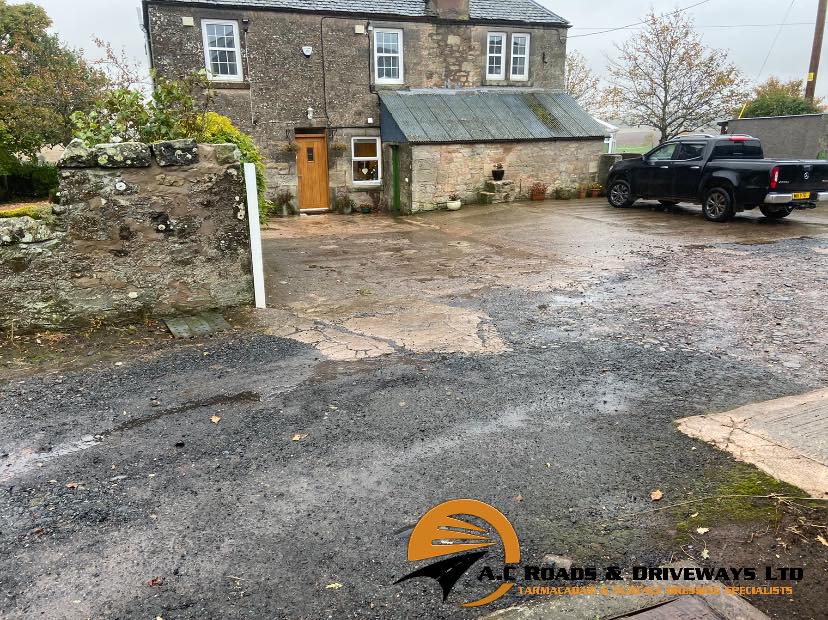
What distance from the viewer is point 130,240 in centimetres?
628

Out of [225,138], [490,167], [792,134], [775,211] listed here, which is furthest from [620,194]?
[225,138]

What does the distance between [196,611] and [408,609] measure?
3.01 ft

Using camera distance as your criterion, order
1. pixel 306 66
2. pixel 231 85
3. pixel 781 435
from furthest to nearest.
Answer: pixel 306 66
pixel 231 85
pixel 781 435

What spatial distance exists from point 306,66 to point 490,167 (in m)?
6.58

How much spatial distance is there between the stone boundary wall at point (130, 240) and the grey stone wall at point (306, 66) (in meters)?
11.4

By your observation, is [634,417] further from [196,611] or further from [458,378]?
[196,611]

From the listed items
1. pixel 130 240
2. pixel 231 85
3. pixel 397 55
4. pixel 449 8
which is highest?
pixel 449 8

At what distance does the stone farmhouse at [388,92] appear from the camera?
54.3ft

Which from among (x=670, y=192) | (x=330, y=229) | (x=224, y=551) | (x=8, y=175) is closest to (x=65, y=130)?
(x=8, y=175)

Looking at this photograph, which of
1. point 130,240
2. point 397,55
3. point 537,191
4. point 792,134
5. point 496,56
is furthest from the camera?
point 496,56

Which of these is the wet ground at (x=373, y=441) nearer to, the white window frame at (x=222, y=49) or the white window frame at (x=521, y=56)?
the white window frame at (x=222, y=49)

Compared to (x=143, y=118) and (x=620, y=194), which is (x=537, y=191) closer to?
(x=620, y=194)

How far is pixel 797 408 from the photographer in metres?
4.16

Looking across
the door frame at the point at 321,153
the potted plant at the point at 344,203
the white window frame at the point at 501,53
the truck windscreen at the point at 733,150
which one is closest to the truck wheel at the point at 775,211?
the truck windscreen at the point at 733,150
